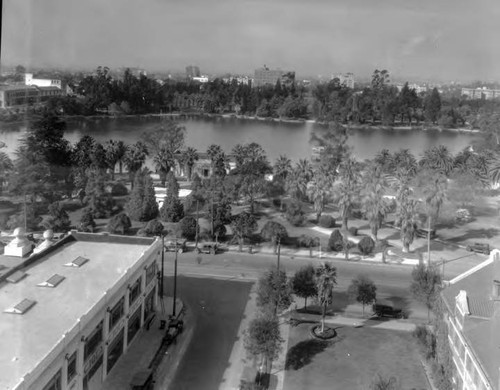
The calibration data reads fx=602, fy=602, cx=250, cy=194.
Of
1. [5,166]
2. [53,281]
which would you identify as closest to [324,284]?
[53,281]

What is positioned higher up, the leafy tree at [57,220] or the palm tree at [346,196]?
the palm tree at [346,196]

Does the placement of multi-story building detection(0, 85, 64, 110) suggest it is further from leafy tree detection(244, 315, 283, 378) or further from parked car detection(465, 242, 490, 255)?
parked car detection(465, 242, 490, 255)

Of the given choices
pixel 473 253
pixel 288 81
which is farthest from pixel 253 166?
pixel 288 81

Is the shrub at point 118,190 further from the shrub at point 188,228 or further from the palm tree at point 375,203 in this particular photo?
the palm tree at point 375,203

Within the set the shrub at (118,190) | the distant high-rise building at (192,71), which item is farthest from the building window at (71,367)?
the distant high-rise building at (192,71)

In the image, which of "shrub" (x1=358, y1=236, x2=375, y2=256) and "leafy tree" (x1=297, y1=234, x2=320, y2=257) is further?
"leafy tree" (x1=297, y1=234, x2=320, y2=257)

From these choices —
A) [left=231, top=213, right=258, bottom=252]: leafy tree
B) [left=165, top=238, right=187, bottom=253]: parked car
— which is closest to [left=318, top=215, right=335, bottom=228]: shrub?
[left=231, top=213, right=258, bottom=252]: leafy tree

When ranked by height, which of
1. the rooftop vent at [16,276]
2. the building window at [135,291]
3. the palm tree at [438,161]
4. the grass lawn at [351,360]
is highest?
the palm tree at [438,161]

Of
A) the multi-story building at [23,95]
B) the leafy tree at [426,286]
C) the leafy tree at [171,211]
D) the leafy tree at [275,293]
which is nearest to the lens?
the leafy tree at [275,293]
